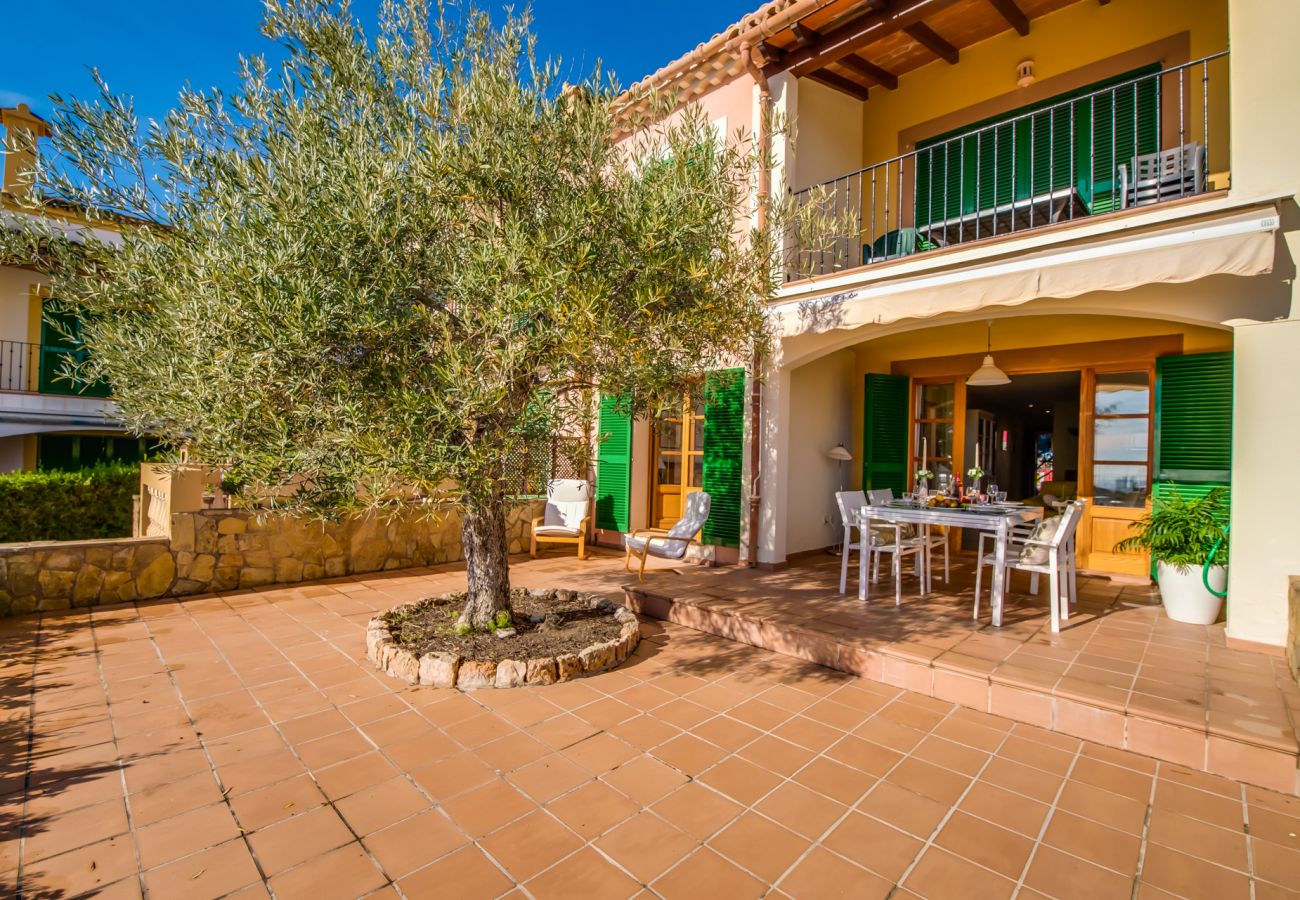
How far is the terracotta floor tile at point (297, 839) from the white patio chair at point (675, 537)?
4.44m

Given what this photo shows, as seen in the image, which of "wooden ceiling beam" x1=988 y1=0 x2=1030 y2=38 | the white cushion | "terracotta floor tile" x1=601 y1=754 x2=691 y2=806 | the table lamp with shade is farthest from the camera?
the white cushion

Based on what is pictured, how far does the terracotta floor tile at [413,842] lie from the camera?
101 inches

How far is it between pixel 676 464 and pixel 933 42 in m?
6.78

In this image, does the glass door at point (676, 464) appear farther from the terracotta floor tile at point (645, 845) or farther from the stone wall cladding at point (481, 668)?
the terracotta floor tile at point (645, 845)

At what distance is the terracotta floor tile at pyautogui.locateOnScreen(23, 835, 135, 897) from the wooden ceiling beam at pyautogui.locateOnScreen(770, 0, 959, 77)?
368 inches

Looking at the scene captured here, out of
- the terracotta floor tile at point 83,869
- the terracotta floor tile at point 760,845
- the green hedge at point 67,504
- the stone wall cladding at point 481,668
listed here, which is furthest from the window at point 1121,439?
the green hedge at point 67,504

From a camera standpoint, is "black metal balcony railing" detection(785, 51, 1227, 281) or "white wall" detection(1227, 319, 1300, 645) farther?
"black metal balcony railing" detection(785, 51, 1227, 281)

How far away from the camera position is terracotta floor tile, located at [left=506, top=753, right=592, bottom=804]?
3.12 m

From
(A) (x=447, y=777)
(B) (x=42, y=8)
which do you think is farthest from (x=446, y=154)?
(B) (x=42, y=8)

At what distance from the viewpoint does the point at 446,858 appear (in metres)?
2.60

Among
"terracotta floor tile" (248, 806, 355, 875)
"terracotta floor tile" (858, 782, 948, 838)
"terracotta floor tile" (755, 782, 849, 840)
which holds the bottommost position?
"terracotta floor tile" (248, 806, 355, 875)

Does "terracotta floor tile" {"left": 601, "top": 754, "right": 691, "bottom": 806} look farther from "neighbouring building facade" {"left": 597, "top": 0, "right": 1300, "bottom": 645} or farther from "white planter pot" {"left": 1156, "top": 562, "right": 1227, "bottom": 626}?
"white planter pot" {"left": 1156, "top": 562, "right": 1227, "bottom": 626}

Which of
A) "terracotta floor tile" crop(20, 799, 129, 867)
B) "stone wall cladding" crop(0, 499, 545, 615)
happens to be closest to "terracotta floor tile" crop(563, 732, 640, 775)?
"terracotta floor tile" crop(20, 799, 129, 867)

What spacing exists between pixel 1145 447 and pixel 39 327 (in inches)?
819
